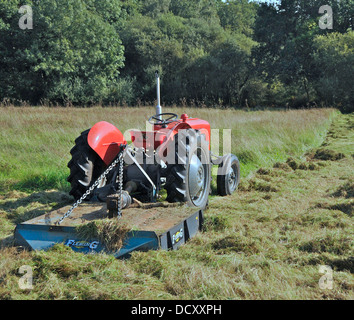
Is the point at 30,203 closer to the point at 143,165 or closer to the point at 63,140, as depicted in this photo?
the point at 143,165

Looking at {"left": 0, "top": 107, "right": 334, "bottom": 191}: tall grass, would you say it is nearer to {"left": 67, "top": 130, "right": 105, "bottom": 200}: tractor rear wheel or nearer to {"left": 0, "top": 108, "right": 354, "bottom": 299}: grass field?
{"left": 0, "top": 108, "right": 354, "bottom": 299}: grass field

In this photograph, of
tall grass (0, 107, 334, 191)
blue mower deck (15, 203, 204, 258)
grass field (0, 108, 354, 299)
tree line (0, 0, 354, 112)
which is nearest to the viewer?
grass field (0, 108, 354, 299)

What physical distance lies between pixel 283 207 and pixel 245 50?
25215 millimetres

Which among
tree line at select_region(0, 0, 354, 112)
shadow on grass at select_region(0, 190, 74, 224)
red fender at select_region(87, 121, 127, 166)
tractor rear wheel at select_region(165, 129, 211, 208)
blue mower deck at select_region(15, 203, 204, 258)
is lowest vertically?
shadow on grass at select_region(0, 190, 74, 224)

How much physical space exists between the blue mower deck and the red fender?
750mm

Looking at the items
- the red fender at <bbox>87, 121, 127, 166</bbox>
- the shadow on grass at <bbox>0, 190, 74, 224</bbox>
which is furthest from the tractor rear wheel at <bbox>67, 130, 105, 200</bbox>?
the shadow on grass at <bbox>0, 190, 74, 224</bbox>

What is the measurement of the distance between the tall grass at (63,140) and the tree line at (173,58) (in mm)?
10672

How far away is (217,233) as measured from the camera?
416 centimetres

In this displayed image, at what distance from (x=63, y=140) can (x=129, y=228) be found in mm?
5697

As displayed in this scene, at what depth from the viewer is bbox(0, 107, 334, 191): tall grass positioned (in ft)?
22.5

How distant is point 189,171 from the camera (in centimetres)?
449

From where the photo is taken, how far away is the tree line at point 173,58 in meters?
22.2

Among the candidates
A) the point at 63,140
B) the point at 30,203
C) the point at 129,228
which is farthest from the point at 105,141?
the point at 63,140

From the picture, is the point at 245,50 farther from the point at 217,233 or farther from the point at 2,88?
the point at 217,233
